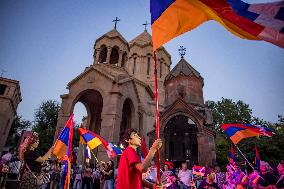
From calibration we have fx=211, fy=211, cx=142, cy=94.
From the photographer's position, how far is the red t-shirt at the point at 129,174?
2.87m

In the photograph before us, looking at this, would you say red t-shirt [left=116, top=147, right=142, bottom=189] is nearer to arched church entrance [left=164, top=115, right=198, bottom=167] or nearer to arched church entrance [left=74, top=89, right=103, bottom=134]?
arched church entrance [left=164, top=115, right=198, bottom=167]

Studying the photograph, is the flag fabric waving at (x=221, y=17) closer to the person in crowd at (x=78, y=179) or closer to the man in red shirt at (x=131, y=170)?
the man in red shirt at (x=131, y=170)

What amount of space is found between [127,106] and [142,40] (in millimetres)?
18642

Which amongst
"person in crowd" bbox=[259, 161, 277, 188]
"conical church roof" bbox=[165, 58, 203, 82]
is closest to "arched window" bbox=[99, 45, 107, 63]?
"conical church roof" bbox=[165, 58, 203, 82]

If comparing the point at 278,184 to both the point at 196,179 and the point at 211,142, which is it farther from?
the point at 211,142

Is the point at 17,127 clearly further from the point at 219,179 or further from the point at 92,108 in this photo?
the point at 219,179

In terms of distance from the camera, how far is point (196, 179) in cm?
1505

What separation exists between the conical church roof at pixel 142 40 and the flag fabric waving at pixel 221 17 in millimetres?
31826

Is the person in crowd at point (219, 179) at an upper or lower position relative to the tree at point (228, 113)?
lower

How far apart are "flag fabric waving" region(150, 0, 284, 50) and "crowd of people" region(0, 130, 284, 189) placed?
197 cm

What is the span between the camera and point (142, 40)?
36500 mm

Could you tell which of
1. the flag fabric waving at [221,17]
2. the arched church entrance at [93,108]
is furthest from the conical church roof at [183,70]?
the flag fabric waving at [221,17]

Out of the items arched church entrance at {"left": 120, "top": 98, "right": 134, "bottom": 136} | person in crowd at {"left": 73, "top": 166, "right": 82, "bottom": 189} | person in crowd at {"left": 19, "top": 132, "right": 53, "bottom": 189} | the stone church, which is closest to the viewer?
person in crowd at {"left": 19, "top": 132, "right": 53, "bottom": 189}

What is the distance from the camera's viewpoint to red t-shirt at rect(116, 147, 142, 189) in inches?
113
